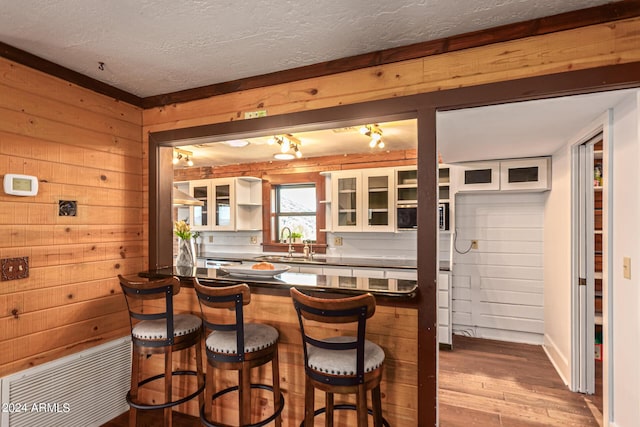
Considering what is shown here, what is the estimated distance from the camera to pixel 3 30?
184cm

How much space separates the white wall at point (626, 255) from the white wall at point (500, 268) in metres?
2.02

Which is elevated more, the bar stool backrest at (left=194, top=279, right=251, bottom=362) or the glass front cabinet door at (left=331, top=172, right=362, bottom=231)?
the glass front cabinet door at (left=331, top=172, right=362, bottom=231)

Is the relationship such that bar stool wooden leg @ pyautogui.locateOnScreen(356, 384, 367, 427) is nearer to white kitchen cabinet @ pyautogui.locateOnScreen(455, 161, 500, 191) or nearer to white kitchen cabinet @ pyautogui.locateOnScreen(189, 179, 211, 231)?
white kitchen cabinet @ pyautogui.locateOnScreen(455, 161, 500, 191)

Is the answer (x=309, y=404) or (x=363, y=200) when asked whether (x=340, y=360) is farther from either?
(x=363, y=200)

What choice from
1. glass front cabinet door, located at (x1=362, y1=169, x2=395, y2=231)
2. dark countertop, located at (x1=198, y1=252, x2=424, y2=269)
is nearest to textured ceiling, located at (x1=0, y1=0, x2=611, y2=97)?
glass front cabinet door, located at (x1=362, y1=169, x2=395, y2=231)

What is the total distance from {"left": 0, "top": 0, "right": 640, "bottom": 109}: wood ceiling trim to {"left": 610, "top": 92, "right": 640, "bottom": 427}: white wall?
1.56ft

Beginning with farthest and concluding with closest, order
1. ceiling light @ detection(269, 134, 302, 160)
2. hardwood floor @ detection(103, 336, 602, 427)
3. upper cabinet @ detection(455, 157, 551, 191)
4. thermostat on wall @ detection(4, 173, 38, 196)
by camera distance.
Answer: upper cabinet @ detection(455, 157, 551, 191) → ceiling light @ detection(269, 134, 302, 160) → hardwood floor @ detection(103, 336, 602, 427) → thermostat on wall @ detection(4, 173, 38, 196)

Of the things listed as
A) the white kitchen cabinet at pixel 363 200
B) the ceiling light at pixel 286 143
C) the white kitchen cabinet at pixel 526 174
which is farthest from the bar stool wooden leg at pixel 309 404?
the white kitchen cabinet at pixel 526 174

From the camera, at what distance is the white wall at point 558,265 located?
9.96 feet

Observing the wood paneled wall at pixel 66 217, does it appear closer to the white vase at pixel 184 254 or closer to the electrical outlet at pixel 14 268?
the electrical outlet at pixel 14 268

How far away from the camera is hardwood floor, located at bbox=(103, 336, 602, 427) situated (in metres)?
2.53

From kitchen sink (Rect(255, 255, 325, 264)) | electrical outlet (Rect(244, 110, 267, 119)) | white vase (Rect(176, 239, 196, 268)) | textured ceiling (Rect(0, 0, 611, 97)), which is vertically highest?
textured ceiling (Rect(0, 0, 611, 97))

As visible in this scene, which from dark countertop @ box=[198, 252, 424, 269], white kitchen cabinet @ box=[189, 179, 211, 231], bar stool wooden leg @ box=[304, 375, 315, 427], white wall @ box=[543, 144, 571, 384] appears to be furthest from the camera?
white kitchen cabinet @ box=[189, 179, 211, 231]

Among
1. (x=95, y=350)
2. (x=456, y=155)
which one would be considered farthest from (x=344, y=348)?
(x=456, y=155)
